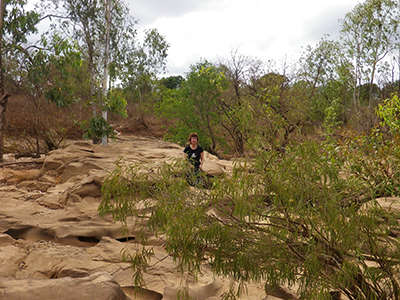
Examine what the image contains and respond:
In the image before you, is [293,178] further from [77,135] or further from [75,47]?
[77,135]

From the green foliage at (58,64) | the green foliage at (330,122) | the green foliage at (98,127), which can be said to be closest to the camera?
the green foliage at (330,122)

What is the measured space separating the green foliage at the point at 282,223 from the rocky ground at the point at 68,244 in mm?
617

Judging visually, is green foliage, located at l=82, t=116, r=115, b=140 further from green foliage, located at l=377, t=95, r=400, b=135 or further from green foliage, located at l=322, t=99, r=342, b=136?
green foliage, located at l=377, t=95, r=400, b=135

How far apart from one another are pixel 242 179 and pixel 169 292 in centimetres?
217

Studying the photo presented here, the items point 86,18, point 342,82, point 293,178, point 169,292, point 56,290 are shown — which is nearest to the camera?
point 293,178

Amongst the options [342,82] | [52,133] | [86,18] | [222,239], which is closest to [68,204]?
[222,239]

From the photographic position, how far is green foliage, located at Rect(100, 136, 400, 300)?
3330 mm

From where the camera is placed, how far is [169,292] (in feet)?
16.0

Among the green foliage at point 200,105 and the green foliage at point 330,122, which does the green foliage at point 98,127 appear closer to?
the green foliage at point 200,105

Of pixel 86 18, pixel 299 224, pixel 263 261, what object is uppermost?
pixel 86 18

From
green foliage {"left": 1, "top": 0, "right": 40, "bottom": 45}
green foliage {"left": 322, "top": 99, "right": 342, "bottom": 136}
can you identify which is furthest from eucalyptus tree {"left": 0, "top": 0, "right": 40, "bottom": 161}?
green foliage {"left": 322, "top": 99, "right": 342, "bottom": 136}

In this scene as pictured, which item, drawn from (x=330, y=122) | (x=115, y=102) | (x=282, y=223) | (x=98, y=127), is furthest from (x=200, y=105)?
(x=282, y=223)

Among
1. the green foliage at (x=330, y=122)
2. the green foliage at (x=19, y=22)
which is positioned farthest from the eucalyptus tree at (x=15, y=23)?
the green foliage at (x=330, y=122)

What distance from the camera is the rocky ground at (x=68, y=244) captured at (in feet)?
14.3
